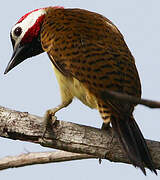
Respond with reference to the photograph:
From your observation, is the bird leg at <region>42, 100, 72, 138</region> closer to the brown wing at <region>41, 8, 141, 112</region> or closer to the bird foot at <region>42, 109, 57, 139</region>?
the bird foot at <region>42, 109, 57, 139</region>

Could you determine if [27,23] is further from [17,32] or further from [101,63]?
[101,63]

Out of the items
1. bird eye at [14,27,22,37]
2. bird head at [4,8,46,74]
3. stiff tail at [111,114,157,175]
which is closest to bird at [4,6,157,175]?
stiff tail at [111,114,157,175]

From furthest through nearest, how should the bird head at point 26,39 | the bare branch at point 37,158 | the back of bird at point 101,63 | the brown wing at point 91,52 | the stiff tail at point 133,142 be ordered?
the bird head at point 26,39
the bare branch at point 37,158
the brown wing at point 91,52
the back of bird at point 101,63
the stiff tail at point 133,142

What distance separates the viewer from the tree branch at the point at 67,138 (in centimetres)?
348

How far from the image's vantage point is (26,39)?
4.96 meters

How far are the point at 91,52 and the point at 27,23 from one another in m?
1.53

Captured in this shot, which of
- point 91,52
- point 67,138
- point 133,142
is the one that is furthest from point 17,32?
point 133,142

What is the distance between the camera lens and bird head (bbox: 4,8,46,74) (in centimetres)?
492

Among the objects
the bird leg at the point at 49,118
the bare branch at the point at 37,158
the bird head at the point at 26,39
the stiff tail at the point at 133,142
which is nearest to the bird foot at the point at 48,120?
the bird leg at the point at 49,118

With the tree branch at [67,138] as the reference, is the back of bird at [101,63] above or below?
above

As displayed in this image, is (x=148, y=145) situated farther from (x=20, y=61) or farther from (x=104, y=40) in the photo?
(x=20, y=61)

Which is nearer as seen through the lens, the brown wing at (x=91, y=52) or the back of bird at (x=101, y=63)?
the back of bird at (x=101, y=63)

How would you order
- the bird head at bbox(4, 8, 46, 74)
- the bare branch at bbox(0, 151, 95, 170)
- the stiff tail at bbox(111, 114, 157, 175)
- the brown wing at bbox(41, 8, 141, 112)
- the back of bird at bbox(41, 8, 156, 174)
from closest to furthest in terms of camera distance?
1. the stiff tail at bbox(111, 114, 157, 175)
2. the back of bird at bbox(41, 8, 156, 174)
3. the brown wing at bbox(41, 8, 141, 112)
4. the bare branch at bbox(0, 151, 95, 170)
5. the bird head at bbox(4, 8, 46, 74)

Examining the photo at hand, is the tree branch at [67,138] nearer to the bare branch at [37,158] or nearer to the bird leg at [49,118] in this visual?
the bird leg at [49,118]
